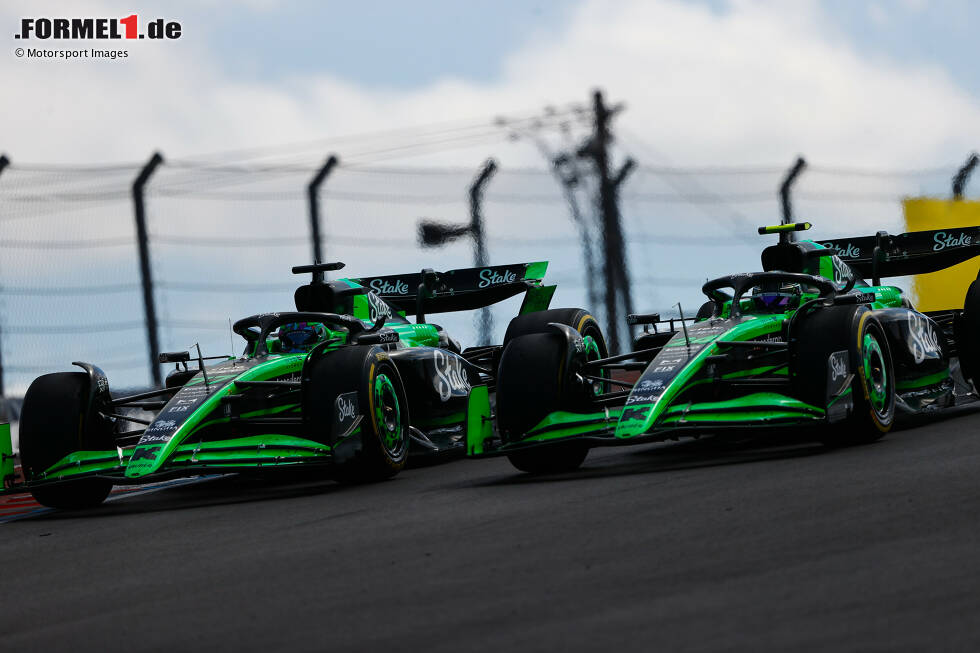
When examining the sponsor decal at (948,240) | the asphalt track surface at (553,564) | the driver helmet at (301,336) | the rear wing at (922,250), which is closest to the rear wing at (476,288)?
the driver helmet at (301,336)

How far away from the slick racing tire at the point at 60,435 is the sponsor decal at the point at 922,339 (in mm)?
5892

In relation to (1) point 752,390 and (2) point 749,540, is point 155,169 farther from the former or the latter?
(2) point 749,540

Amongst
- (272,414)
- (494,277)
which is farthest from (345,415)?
(494,277)

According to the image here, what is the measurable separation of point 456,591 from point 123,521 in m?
4.35


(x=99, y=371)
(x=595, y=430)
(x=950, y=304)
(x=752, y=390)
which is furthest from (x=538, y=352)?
(x=950, y=304)

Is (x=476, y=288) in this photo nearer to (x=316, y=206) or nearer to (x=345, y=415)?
(x=316, y=206)

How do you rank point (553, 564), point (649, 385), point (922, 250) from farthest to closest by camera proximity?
point (922, 250) → point (649, 385) → point (553, 564)

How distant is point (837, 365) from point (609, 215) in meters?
7.74

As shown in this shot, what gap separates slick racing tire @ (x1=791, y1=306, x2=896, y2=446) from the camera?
9.26 m

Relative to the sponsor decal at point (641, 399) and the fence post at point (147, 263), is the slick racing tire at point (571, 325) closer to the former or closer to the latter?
the sponsor decal at point (641, 399)

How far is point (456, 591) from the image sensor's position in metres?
5.51

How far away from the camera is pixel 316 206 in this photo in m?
15.5

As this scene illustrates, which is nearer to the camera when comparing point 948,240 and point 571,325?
point 571,325

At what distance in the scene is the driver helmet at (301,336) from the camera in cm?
1135
